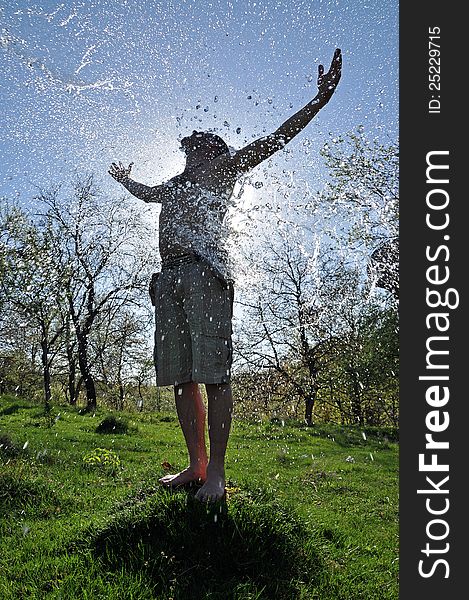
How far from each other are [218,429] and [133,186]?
1.92 m

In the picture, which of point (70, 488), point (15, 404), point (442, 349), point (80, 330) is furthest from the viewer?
point (80, 330)

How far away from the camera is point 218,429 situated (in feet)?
10.2

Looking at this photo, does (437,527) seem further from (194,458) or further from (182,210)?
(182,210)

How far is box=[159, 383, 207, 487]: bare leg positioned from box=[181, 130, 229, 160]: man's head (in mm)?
1575

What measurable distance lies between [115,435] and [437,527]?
25.3 feet

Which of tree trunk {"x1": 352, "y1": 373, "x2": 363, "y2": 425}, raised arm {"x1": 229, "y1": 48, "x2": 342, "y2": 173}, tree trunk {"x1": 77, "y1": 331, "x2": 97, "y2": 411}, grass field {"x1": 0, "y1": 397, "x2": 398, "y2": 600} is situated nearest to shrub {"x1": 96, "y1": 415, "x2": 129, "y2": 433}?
grass field {"x1": 0, "y1": 397, "x2": 398, "y2": 600}

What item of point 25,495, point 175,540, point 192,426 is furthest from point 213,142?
point 25,495

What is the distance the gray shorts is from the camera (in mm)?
3131

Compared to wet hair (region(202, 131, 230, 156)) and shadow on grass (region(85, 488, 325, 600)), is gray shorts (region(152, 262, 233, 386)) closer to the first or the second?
shadow on grass (region(85, 488, 325, 600))

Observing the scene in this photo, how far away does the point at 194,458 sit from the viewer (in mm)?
3408

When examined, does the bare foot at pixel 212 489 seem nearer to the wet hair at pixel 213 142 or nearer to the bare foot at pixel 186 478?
the bare foot at pixel 186 478

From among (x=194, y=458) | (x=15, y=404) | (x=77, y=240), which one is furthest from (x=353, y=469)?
(x=77, y=240)

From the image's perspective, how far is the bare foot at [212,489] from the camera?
9.74 ft

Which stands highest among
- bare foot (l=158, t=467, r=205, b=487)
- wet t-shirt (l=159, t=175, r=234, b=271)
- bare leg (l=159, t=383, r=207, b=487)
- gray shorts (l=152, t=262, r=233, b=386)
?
wet t-shirt (l=159, t=175, r=234, b=271)
